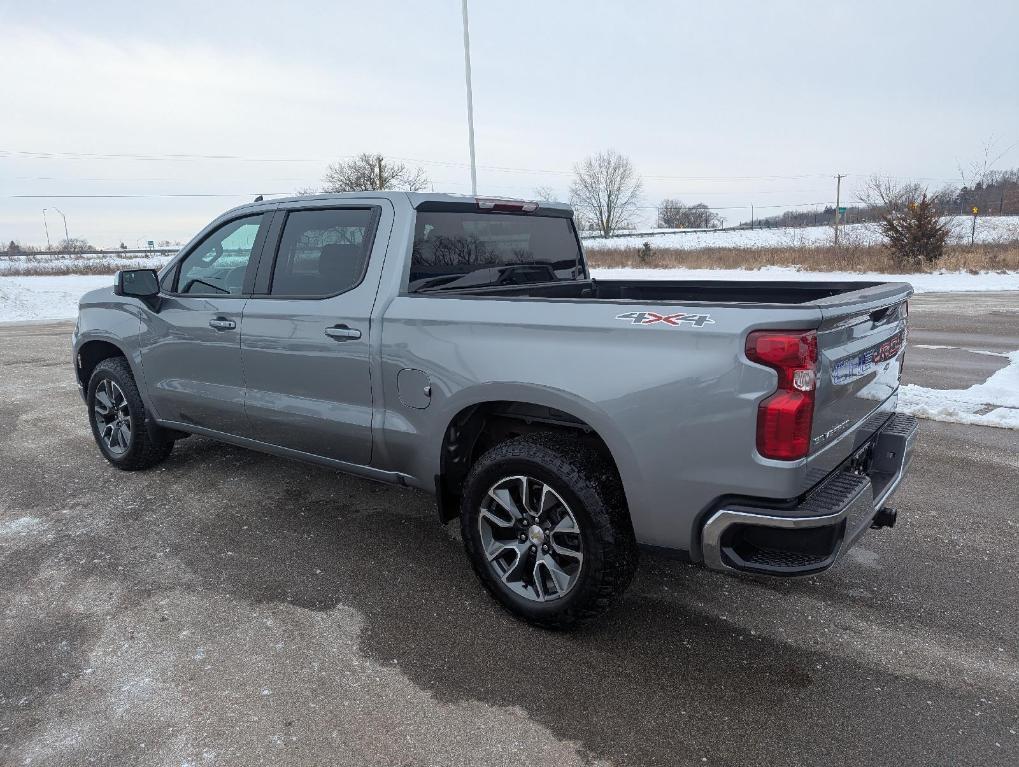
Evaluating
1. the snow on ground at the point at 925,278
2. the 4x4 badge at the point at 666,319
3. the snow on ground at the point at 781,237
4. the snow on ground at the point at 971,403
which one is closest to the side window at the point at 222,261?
the 4x4 badge at the point at 666,319

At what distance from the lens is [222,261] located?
4414 millimetres

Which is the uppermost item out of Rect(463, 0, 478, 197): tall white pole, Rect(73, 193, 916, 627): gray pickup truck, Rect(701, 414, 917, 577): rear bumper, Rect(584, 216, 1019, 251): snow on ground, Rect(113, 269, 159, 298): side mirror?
Rect(463, 0, 478, 197): tall white pole

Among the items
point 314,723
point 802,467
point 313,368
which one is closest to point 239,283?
point 313,368

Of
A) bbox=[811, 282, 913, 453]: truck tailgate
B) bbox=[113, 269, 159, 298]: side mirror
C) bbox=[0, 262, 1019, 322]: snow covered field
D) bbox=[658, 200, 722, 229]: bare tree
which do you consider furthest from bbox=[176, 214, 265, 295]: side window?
bbox=[658, 200, 722, 229]: bare tree

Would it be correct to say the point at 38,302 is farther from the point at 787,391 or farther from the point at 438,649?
the point at 787,391

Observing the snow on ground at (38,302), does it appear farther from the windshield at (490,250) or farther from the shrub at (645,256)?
the shrub at (645,256)

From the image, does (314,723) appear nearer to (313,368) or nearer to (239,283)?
(313,368)

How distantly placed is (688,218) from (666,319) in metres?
93.4

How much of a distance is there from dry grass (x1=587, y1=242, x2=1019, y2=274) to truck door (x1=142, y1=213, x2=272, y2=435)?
25685mm

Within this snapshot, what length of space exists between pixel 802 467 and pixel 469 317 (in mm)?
1473

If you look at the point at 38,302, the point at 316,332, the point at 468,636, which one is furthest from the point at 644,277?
the point at 38,302

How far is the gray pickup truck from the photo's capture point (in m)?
2.51

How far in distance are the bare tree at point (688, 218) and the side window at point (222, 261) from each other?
90.8 m

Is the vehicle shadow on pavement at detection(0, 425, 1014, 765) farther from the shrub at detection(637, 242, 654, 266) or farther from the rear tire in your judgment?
the shrub at detection(637, 242, 654, 266)
